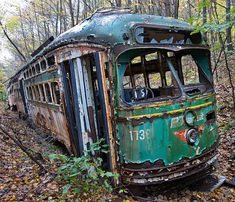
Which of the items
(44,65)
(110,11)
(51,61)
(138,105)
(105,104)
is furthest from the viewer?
(44,65)

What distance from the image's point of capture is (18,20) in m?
→ 22.7

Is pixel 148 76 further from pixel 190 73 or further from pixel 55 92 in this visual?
pixel 190 73

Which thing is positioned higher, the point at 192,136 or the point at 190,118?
the point at 190,118

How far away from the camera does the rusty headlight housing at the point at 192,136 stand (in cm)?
421

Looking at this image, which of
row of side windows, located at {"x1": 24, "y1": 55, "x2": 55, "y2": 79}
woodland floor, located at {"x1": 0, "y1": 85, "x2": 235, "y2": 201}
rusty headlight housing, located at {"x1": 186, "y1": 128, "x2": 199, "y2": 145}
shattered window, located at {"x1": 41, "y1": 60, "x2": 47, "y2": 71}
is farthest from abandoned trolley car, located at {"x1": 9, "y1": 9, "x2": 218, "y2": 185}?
shattered window, located at {"x1": 41, "y1": 60, "x2": 47, "y2": 71}

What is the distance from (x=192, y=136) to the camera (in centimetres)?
427


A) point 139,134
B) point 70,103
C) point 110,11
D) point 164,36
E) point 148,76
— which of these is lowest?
point 139,134

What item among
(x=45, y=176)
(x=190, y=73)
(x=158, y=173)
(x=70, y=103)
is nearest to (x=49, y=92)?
(x=70, y=103)

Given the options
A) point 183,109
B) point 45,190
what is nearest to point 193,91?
point 183,109

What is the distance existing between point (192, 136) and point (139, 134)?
36.1 inches

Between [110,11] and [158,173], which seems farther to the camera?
[110,11]

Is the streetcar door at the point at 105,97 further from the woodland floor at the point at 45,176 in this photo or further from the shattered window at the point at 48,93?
the shattered window at the point at 48,93

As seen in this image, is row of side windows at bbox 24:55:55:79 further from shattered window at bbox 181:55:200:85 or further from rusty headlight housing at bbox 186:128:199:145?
shattered window at bbox 181:55:200:85

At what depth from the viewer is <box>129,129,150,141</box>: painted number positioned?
3959mm
